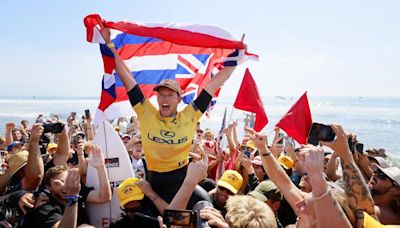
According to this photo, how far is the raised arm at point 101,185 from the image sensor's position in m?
3.06

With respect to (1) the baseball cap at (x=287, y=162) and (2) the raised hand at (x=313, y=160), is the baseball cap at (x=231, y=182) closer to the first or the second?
(1) the baseball cap at (x=287, y=162)

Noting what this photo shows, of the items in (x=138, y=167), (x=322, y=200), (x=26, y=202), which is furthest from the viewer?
(x=138, y=167)

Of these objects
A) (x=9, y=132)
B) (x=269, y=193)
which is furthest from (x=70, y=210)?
(x=9, y=132)

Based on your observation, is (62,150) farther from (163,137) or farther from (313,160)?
(313,160)

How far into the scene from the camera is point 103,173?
3.08 meters

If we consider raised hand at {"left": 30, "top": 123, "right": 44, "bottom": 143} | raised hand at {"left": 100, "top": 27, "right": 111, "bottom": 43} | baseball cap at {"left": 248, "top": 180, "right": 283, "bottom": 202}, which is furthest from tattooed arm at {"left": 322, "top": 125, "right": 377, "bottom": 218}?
raised hand at {"left": 30, "top": 123, "right": 44, "bottom": 143}

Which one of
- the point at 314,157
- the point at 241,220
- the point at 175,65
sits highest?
the point at 175,65

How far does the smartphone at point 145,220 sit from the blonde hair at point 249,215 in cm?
70

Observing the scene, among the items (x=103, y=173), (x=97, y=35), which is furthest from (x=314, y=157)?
(x=97, y=35)

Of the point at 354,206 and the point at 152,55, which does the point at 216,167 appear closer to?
the point at 152,55

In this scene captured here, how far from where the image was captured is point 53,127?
3477mm

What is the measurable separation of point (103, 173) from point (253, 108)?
9.00 feet

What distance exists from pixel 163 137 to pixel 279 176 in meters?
1.05

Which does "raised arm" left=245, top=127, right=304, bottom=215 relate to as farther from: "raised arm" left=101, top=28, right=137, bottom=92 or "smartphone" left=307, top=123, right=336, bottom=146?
"raised arm" left=101, top=28, right=137, bottom=92
